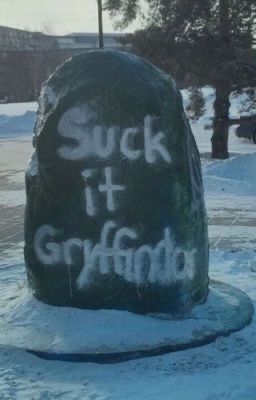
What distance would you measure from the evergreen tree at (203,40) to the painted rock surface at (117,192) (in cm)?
997

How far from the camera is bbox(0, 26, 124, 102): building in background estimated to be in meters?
53.1

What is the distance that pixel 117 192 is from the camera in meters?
4.85

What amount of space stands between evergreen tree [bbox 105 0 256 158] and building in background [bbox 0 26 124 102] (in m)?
33.4

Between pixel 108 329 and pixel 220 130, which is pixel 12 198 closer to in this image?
pixel 220 130

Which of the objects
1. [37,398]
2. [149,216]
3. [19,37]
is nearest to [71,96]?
[149,216]

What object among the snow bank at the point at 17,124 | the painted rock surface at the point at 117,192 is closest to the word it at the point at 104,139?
the painted rock surface at the point at 117,192

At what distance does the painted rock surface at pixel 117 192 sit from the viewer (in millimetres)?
4840

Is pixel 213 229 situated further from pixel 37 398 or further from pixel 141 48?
pixel 141 48

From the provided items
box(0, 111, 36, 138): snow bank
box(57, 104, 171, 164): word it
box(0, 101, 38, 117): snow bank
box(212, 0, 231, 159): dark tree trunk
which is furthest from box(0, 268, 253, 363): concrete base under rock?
box(0, 101, 38, 117): snow bank

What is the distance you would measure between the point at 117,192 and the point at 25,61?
166 feet

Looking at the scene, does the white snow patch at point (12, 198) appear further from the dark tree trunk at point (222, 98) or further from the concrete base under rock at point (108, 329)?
the concrete base under rock at point (108, 329)

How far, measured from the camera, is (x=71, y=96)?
4.88 metres

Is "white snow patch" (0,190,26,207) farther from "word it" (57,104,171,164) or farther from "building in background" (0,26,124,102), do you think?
"building in background" (0,26,124,102)

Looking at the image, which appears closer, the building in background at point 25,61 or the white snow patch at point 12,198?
the white snow patch at point 12,198
